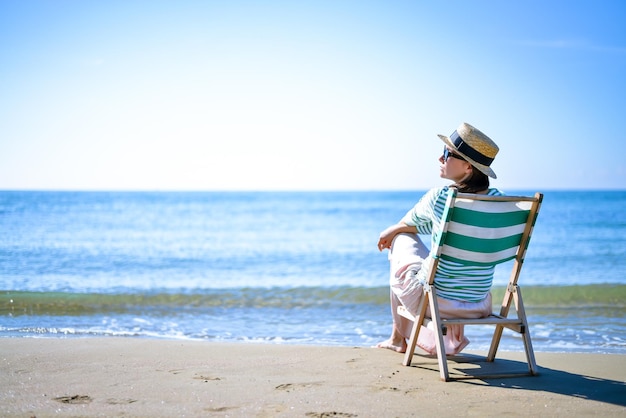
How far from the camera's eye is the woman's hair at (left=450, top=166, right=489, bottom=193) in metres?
4.24

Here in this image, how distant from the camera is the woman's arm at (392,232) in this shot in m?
4.62

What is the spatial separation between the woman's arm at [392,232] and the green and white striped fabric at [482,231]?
53 cm

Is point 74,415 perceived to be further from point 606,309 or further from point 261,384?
point 606,309

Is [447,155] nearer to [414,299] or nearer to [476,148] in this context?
[476,148]

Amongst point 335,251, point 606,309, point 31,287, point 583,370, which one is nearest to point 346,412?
point 583,370

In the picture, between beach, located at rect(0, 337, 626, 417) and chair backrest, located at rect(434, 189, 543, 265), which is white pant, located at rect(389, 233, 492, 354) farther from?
chair backrest, located at rect(434, 189, 543, 265)

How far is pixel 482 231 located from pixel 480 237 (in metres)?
0.04

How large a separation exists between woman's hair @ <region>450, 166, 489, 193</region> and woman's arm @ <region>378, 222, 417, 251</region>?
507 millimetres

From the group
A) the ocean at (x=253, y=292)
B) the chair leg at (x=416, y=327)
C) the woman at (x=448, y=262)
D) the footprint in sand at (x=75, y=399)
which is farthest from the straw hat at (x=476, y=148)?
the footprint in sand at (x=75, y=399)

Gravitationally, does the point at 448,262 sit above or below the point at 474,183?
below

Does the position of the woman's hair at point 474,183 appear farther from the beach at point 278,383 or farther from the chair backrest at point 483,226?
the beach at point 278,383

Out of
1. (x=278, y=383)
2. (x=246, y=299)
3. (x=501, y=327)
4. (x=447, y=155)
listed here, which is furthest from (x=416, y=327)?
(x=246, y=299)

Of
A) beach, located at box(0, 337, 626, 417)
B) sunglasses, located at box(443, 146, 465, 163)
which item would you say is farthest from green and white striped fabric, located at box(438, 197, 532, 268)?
beach, located at box(0, 337, 626, 417)

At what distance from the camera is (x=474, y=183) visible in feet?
14.0
